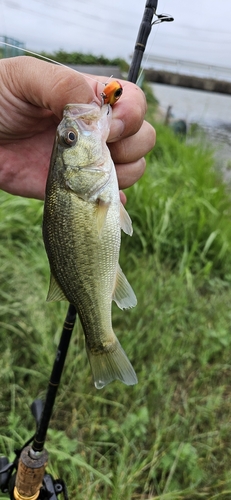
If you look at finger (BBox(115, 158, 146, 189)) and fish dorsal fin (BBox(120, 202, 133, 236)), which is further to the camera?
finger (BBox(115, 158, 146, 189))

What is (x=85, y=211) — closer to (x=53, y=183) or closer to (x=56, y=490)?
(x=53, y=183)

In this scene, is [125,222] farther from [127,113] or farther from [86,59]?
[86,59]

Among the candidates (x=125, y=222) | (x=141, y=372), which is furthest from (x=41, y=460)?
(x=141, y=372)

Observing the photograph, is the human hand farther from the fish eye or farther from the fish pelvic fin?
the fish pelvic fin

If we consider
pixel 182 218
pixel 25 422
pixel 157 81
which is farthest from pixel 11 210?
pixel 157 81

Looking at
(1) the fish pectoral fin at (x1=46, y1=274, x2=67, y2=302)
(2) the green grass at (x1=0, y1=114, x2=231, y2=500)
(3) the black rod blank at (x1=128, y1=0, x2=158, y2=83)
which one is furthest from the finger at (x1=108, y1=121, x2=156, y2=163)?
(2) the green grass at (x1=0, y1=114, x2=231, y2=500)
